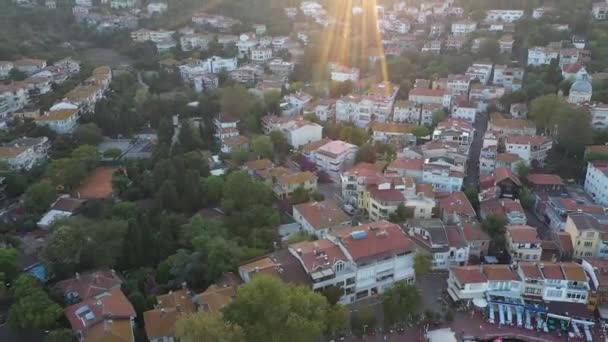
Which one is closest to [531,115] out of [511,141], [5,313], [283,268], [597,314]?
[511,141]

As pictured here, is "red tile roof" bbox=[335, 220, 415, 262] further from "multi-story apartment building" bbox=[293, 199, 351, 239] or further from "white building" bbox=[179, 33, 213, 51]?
"white building" bbox=[179, 33, 213, 51]

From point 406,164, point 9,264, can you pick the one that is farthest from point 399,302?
point 9,264

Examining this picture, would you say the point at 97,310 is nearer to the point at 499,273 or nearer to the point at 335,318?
the point at 335,318

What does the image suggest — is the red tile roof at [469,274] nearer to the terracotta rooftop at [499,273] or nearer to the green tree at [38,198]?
the terracotta rooftop at [499,273]

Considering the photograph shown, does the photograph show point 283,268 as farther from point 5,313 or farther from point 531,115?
point 531,115

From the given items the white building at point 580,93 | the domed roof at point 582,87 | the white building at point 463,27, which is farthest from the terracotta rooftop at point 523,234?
the white building at point 463,27

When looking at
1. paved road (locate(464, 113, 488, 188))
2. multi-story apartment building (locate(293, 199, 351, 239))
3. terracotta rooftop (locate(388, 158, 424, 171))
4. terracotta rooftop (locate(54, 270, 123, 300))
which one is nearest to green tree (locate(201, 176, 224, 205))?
multi-story apartment building (locate(293, 199, 351, 239))
